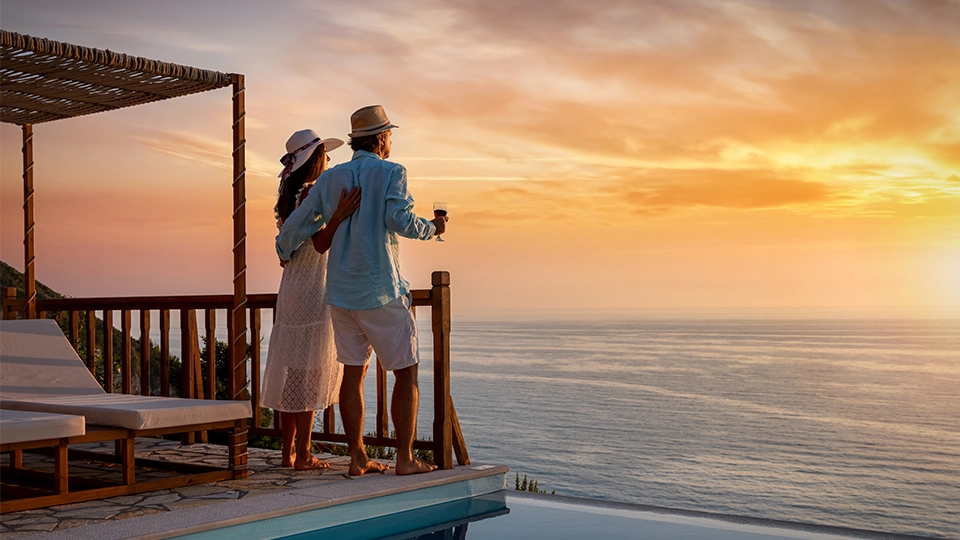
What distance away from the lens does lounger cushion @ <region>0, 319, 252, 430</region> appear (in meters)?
4.26

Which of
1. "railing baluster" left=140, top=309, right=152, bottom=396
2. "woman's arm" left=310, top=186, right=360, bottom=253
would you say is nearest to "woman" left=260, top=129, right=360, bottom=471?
"woman's arm" left=310, top=186, right=360, bottom=253

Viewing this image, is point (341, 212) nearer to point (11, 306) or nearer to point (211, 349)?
point (211, 349)

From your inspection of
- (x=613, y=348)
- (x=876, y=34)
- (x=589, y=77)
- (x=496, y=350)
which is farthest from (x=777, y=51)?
(x=496, y=350)

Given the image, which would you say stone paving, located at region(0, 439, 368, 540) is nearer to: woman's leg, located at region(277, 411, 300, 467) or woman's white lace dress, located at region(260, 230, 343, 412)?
woman's leg, located at region(277, 411, 300, 467)

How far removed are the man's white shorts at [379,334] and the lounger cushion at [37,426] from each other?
1.18 metres

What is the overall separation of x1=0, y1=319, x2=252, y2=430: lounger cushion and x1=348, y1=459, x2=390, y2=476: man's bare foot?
0.58 meters

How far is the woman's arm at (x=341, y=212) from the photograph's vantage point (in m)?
4.43

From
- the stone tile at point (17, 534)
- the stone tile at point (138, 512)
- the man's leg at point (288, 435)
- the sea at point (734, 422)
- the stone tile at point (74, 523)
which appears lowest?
the sea at point (734, 422)

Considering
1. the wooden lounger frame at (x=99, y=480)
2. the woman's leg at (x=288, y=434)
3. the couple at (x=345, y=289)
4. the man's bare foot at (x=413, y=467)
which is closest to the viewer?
the wooden lounger frame at (x=99, y=480)

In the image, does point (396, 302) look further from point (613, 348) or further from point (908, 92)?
point (613, 348)

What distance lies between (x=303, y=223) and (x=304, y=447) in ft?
3.89

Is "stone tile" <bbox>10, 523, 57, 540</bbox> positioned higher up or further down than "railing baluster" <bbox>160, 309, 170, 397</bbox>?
further down

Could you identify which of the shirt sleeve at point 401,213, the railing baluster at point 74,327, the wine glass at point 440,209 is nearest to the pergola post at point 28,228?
the railing baluster at point 74,327

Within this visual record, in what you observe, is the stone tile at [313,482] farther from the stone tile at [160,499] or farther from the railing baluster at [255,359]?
the railing baluster at [255,359]
